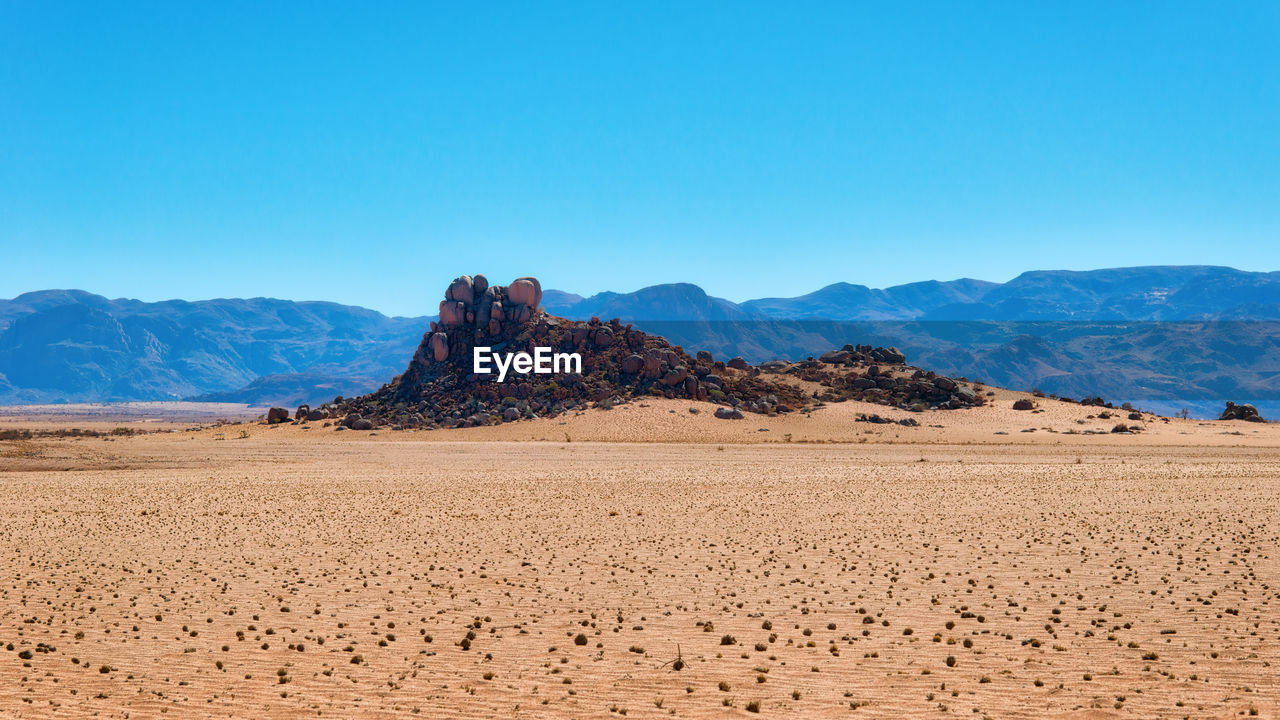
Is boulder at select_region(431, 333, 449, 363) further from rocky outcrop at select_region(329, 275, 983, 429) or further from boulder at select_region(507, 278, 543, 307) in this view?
boulder at select_region(507, 278, 543, 307)

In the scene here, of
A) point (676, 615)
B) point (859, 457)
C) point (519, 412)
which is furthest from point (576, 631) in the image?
point (519, 412)

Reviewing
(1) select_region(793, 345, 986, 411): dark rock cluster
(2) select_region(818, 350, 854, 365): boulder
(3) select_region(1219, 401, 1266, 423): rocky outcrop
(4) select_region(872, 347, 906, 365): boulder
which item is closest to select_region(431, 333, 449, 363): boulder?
→ (1) select_region(793, 345, 986, 411): dark rock cluster

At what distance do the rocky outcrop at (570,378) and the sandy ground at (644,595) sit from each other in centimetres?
3271

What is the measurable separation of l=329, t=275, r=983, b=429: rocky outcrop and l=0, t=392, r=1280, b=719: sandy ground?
32.7m

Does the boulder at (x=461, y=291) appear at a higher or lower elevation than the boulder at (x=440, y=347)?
higher

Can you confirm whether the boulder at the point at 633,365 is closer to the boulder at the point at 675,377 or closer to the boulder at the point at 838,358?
the boulder at the point at 675,377

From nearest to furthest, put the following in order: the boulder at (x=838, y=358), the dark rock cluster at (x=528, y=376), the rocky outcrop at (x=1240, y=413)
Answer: the dark rock cluster at (x=528, y=376), the rocky outcrop at (x=1240, y=413), the boulder at (x=838, y=358)

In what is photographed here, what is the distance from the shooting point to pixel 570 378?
72.8m

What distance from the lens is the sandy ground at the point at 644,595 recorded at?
12023mm

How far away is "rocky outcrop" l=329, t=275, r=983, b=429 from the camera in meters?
70.2

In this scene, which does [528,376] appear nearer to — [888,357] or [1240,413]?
[888,357]

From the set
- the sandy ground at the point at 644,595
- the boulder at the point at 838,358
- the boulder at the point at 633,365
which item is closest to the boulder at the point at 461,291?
the boulder at the point at 633,365

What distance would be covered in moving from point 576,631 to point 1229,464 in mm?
39230

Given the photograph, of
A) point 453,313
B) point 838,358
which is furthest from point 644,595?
point 838,358
